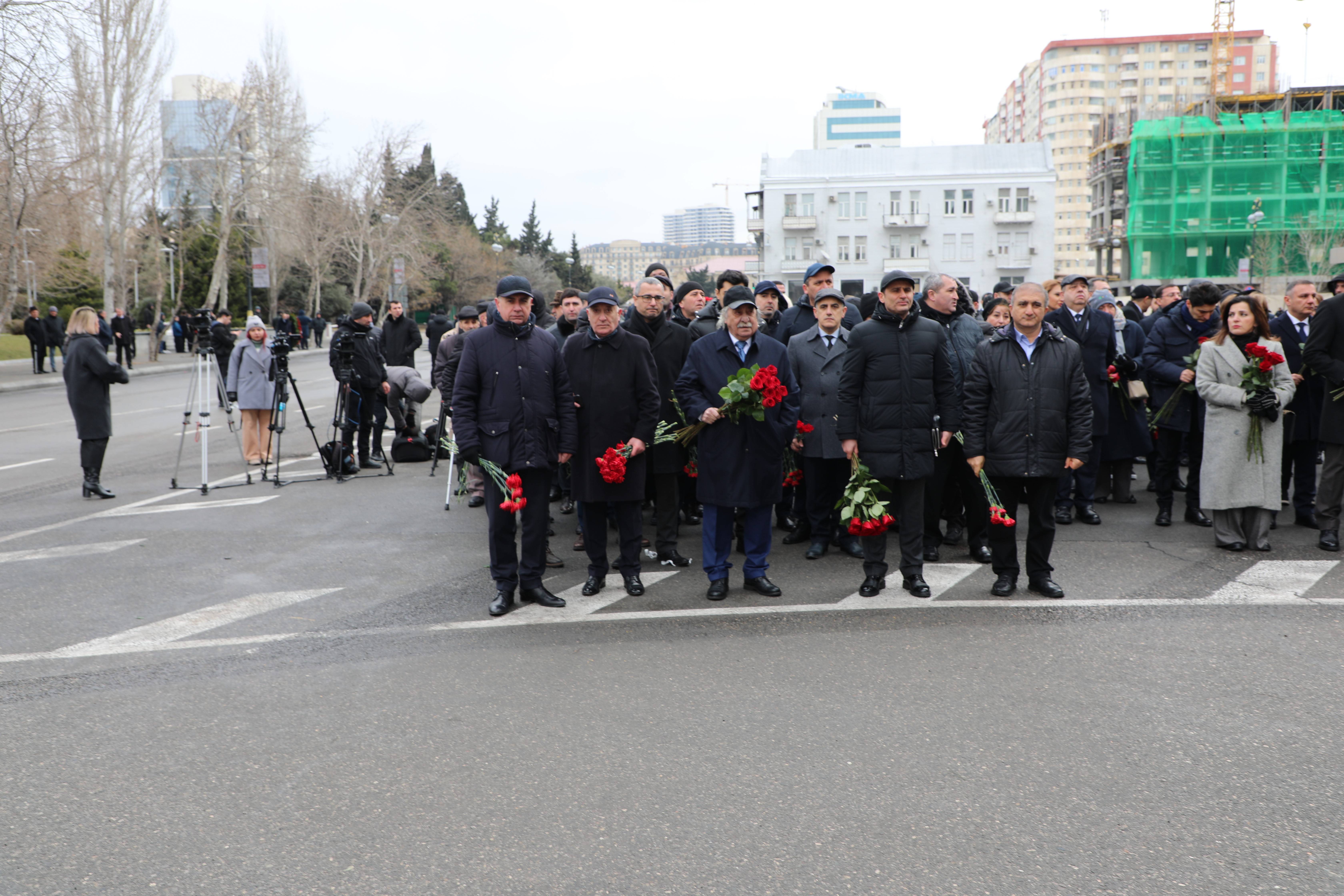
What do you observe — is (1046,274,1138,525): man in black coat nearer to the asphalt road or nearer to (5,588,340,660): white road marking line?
the asphalt road

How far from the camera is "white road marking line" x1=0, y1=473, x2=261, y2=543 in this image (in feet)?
30.8

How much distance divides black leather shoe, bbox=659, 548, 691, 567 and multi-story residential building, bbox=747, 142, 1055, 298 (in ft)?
281

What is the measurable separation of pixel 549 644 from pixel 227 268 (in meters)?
51.6

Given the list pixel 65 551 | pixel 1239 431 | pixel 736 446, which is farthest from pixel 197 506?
pixel 1239 431

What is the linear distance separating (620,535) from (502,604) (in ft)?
3.38

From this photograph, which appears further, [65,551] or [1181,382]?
[1181,382]

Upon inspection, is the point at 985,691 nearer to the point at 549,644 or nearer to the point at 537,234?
the point at 549,644

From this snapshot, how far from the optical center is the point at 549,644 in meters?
6.02

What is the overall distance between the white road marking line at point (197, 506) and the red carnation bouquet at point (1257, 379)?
9.19 metres

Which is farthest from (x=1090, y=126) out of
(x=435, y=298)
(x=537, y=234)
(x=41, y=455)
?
(x=41, y=455)

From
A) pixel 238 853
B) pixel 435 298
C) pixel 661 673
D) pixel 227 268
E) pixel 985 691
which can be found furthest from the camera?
pixel 435 298

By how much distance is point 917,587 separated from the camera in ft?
23.1

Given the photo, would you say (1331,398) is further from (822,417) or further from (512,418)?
(512,418)

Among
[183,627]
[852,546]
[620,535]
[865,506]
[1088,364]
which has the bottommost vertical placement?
[183,627]
